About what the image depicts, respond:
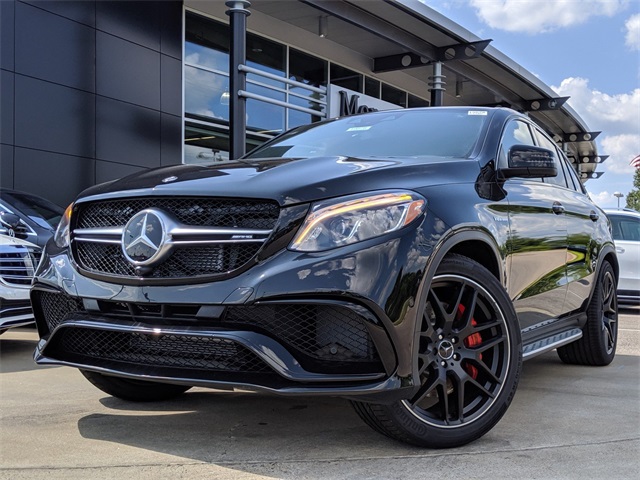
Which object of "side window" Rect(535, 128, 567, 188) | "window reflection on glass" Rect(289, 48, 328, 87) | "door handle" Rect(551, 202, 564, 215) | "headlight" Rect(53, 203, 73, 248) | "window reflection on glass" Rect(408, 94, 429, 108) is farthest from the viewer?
"window reflection on glass" Rect(408, 94, 429, 108)

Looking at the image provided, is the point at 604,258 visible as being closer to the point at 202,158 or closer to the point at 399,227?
the point at 399,227

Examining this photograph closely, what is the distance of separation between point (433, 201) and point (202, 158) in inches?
457

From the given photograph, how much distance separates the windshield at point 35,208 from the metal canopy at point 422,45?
261 inches

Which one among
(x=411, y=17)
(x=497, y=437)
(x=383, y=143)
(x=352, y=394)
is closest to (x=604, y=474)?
(x=497, y=437)

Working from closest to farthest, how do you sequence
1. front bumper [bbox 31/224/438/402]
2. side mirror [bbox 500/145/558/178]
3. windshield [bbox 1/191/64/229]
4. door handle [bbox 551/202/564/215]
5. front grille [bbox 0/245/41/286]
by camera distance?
front bumper [bbox 31/224/438/402] → side mirror [bbox 500/145/558/178] → door handle [bbox 551/202/564/215] → front grille [bbox 0/245/41/286] → windshield [bbox 1/191/64/229]

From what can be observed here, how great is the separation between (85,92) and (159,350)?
10.1 m

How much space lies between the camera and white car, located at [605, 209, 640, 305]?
32.5ft

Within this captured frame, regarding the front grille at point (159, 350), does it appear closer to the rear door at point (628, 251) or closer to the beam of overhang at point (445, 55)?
the rear door at point (628, 251)

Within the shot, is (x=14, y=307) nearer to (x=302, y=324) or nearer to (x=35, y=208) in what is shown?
(x=35, y=208)

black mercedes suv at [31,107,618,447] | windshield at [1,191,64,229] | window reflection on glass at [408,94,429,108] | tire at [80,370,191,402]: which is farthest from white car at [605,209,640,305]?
window reflection on glass at [408,94,429,108]

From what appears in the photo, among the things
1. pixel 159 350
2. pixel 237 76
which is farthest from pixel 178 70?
pixel 159 350

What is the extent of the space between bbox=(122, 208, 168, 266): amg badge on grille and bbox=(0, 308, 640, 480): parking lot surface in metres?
0.81

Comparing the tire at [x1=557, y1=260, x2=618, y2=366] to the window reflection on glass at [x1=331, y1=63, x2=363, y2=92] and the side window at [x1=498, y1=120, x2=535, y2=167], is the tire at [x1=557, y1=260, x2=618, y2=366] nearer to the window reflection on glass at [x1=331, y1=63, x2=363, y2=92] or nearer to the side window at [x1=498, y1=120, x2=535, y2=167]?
the side window at [x1=498, y1=120, x2=535, y2=167]

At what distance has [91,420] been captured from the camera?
3432 millimetres
